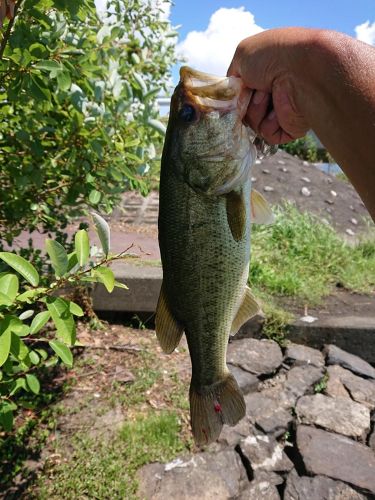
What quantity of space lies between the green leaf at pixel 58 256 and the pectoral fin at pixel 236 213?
676 mm

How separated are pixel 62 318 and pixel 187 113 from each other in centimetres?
94

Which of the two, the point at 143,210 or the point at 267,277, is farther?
the point at 143,210

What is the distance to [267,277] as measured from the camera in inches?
253

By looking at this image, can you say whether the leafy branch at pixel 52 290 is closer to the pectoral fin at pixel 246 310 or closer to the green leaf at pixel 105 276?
the green leaf at pixel 105 276

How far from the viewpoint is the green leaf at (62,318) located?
178 cm

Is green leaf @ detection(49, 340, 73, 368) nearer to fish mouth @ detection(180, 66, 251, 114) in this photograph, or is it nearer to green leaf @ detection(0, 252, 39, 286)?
green leaf @ detection(0, 252, 39, 286)

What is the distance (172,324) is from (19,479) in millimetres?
2016

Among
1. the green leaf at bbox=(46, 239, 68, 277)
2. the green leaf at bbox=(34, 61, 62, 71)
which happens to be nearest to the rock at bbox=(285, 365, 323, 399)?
the green leaf at bbox=(46, 239, 68, 277)

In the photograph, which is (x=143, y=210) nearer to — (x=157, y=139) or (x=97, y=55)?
(x=157, y=139)

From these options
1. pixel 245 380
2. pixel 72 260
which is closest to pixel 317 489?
pixel 245 380

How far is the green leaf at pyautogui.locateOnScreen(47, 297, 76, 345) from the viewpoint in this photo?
5.84ft

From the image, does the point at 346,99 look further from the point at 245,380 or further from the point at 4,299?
the point at 245,380

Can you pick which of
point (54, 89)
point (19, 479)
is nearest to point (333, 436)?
point (19, 479)

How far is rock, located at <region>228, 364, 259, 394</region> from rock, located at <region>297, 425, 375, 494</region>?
61cm
